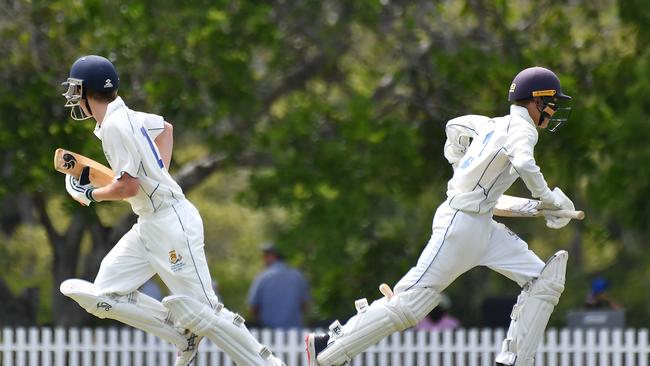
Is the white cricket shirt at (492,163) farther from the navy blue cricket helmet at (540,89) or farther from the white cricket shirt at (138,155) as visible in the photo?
the white cricket shirt at (138,155)

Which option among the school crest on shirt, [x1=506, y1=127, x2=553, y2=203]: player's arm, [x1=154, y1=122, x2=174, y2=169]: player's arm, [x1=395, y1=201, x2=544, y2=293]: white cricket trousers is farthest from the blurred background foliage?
[x1=506, y1=127, x2=553, y2=203]: player's arm

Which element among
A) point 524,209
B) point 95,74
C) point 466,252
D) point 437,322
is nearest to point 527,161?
point 524,209

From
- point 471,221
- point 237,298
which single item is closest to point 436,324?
point 471,221

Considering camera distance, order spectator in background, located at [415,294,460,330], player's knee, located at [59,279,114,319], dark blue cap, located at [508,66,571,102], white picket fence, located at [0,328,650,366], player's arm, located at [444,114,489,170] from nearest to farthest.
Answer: player's knee, located at [59,279,114,319]
dark blue cap, located at [508,66,571,102]
player's arm, located at [444,114,489,170]
white picket fence, located at [0,328,650,366]
spectator in background, located at [415,294,460,330]

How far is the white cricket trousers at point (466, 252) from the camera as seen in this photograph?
7.88 m

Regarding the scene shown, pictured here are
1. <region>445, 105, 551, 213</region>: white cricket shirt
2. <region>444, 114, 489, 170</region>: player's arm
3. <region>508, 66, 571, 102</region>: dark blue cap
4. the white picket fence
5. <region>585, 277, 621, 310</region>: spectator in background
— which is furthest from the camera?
<region>585, 277, 621, 310</region>: spectator in background

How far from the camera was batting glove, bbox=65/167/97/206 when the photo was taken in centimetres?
778

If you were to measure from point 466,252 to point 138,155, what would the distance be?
6.19 ft

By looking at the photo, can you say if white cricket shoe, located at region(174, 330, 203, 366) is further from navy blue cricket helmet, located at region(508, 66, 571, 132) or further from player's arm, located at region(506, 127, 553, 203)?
navy blue cricket helmet, located at region(508, 66, 571, 132)

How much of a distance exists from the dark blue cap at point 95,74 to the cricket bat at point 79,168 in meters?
0.40

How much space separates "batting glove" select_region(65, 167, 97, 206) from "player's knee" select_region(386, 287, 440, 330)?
69.5 inches

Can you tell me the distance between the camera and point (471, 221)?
7.89 meters

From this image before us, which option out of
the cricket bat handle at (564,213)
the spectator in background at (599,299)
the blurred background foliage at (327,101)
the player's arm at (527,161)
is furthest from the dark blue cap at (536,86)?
the blurred background foliage at (327,101)

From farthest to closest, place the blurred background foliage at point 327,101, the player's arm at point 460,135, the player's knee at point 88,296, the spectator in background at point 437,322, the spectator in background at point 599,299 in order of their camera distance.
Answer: the blurred background foliage at point 327,101 < the spectator in background at point 599,299 < the spectator in background at point 437,322 < the player's arm at point 460,135 < the player's knee at point 88,296
